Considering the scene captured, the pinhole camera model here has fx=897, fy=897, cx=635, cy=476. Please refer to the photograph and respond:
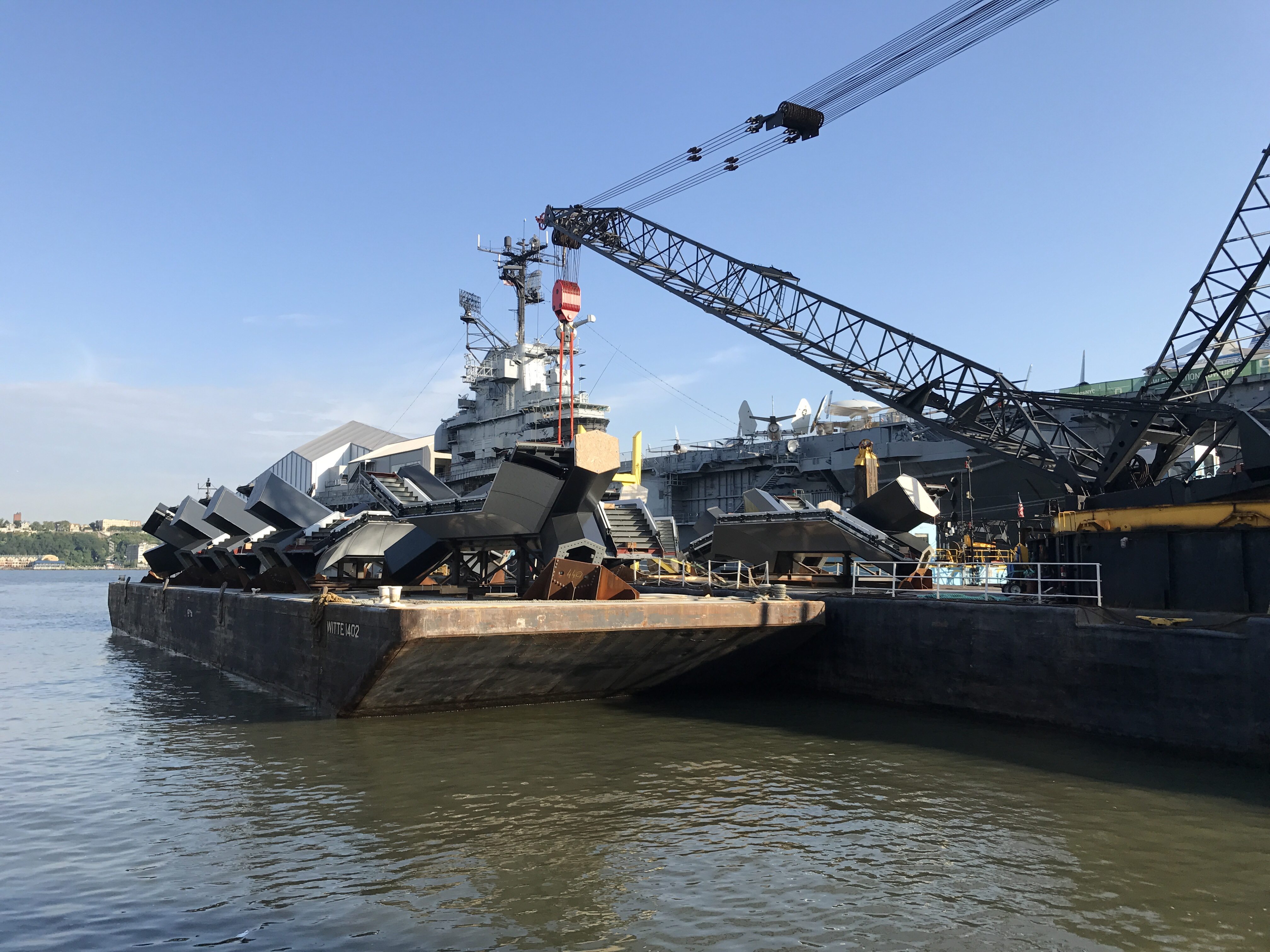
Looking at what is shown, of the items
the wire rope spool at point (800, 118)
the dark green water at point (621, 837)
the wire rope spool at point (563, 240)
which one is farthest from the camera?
the wire rope spool at point (563, 240)

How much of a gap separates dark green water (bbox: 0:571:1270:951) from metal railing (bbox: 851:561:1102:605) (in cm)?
389

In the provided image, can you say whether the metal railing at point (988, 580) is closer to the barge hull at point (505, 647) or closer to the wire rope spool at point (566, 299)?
the barge hull at point (505, 647)

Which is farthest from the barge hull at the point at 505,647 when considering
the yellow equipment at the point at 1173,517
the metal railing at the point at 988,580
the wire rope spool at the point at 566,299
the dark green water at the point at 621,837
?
the wire rope spool at the point at 566,299

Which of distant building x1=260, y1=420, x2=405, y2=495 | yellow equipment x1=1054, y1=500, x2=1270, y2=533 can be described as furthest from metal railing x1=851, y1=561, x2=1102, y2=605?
distant building x1=260, y1=420, x2=405, y2=495

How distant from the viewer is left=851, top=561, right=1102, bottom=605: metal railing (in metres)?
21.5

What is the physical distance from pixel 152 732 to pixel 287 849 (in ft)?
34.7

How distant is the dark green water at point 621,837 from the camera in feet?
31.8

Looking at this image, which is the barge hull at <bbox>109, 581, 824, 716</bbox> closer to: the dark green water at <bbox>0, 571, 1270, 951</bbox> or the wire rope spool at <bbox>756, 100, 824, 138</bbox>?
the dark green water at <bbox>0, 571, 1270, 951</bbox>

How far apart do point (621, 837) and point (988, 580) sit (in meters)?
15.1

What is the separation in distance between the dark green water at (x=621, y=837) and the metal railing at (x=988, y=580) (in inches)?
153

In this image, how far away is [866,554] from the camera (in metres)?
30.8

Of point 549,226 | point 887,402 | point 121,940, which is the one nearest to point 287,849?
point 121,940

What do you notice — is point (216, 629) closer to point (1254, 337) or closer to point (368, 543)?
point (368, 543)

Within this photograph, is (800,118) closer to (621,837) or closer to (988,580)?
(988,580)
